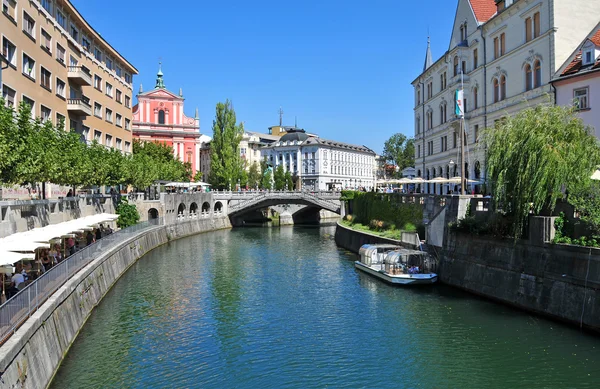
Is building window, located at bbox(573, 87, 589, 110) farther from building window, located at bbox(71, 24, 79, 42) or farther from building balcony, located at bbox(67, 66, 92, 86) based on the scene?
building window, located at bbox(71, 24, 79, 42)

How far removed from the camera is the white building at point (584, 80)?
120ft

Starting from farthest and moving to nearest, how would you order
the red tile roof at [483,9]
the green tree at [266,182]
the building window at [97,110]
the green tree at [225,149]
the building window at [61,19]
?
1. the green tree at [266,182]
2. the green tree at [225,149]
3. the building window at [97,110]
4. the red tile roof at [483,9]
5. the building window at [61,19]

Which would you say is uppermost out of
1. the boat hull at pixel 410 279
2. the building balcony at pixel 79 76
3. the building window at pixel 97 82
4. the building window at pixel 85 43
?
the building window at pixel 85 43

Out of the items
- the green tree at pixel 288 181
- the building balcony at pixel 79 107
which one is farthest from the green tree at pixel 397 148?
the building balcony at pixel 79 107

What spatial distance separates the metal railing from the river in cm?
282

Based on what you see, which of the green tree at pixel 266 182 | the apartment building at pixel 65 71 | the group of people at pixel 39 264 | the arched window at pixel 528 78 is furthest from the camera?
the green tree at pixel 266 182

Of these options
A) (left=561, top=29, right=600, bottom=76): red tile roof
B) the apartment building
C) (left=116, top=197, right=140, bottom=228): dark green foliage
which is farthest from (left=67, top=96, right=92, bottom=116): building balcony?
(left=561, top=29, right=600, bottom=76): red tile roof

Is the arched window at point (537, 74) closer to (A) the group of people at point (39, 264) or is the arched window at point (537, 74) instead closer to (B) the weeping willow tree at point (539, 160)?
(B) the weeping willow tree at point (539, 160)

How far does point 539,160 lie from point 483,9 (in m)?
34.3

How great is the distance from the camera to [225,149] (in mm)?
96812

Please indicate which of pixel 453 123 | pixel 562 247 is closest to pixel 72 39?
pixel 453 123

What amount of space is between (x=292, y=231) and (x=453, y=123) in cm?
3443

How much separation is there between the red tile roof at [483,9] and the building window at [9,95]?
43680 millimetres

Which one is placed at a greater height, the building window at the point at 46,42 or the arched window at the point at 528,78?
the building window at the point at 46,42
